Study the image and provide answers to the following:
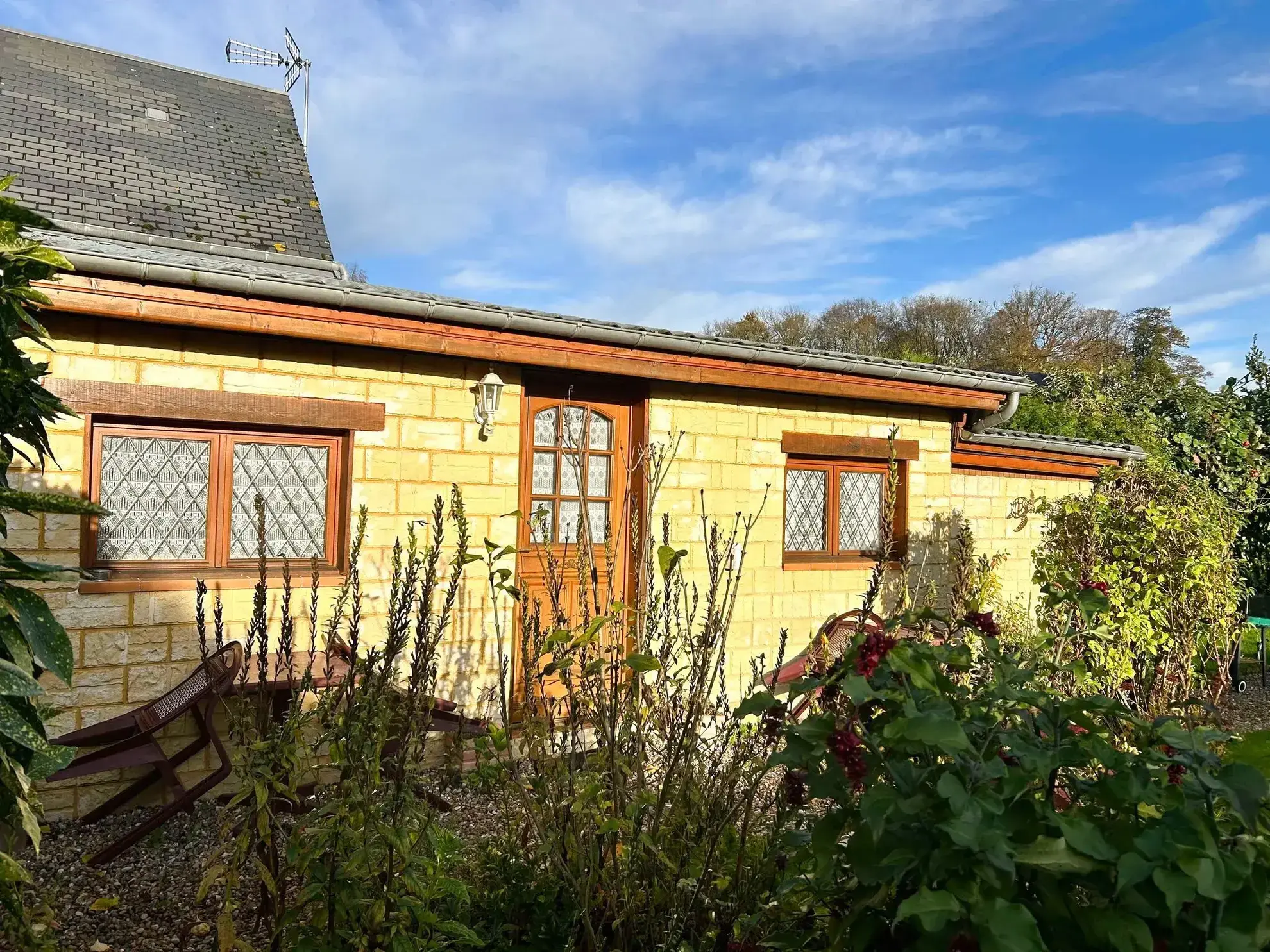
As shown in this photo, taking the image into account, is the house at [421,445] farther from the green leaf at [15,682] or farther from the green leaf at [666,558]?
the green leaf at [666,558]

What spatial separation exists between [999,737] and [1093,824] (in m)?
0.18

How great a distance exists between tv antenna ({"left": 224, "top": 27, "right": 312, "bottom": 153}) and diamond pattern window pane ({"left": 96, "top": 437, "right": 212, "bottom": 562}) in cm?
1241

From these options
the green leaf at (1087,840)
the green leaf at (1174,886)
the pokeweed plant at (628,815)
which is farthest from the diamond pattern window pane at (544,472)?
the green leaf at (1174,886)

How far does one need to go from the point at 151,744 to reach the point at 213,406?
67.2 inches

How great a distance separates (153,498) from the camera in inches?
179

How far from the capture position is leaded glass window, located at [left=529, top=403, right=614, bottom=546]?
5875mm

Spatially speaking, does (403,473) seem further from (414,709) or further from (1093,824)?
(1093,824)

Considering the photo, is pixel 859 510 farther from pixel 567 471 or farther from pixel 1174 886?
pixel 1174 886

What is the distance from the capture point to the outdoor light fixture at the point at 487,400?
5219mm

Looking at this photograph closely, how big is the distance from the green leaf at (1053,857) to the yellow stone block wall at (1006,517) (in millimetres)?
6624

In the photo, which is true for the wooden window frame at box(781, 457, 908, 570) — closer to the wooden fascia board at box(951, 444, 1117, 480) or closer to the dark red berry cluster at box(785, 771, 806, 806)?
the wooden fascia board at box(951, 444, 1117, 480)

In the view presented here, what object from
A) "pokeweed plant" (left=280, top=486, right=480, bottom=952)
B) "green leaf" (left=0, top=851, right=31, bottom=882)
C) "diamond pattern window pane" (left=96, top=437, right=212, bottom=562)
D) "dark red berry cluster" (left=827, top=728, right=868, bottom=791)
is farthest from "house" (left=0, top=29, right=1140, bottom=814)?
"dark red berry cluster" (left=827, top=728, right=868, bottom=791)

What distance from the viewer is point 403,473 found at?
5133 millimetres

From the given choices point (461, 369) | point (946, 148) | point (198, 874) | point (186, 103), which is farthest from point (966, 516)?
point (186, 103)
